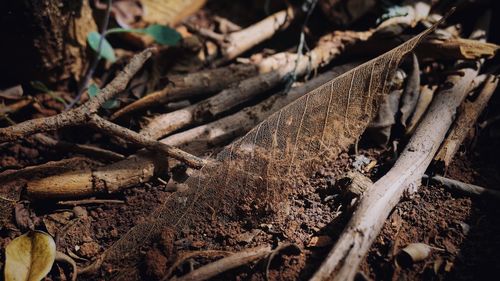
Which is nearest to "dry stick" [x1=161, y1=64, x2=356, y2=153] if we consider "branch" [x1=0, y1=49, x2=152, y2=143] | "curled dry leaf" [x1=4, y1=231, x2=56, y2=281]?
"branch" [x1=0, y1=49, x2=152, y2=143]

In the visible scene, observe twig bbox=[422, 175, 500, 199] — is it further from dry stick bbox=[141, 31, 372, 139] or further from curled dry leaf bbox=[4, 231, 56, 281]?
Answer: curled dry leaf bbox=[4, 231, 56, 281]

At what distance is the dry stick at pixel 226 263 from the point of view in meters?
1.50

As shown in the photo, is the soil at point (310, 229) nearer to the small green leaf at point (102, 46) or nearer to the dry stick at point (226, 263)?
the dry stick at point (226, 263)

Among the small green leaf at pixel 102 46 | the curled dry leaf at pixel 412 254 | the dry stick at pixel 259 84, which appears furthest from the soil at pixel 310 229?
the small green leaf at pixel 102 46

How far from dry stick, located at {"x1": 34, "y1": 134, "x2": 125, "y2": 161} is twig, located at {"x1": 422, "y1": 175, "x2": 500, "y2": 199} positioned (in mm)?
1569

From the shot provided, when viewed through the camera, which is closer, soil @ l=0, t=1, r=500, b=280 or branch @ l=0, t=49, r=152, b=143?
soil @ l=0, t=1, r=500, b=280

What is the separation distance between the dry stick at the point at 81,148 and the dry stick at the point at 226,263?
0.81 m

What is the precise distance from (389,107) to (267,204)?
2.95 ft

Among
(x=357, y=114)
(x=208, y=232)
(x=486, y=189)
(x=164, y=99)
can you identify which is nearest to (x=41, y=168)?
(x=164, y=99)

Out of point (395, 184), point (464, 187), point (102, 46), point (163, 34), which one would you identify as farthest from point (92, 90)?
point (464, 187)

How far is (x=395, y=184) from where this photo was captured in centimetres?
167

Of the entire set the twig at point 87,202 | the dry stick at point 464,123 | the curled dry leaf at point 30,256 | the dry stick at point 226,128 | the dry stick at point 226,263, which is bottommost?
the curled dry leaf at point 30,256

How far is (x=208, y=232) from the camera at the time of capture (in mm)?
1709

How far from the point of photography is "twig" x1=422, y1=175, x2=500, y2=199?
176cm
